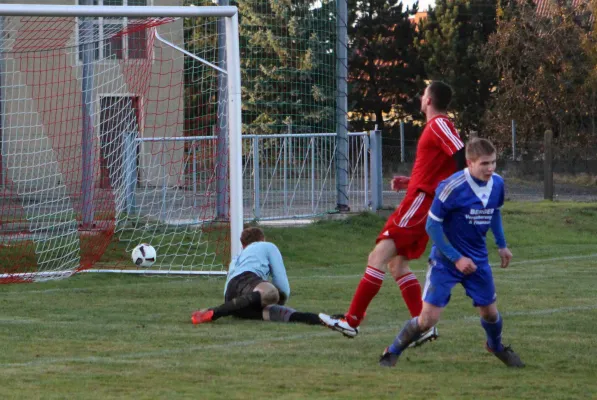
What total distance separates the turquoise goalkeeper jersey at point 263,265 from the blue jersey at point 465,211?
2685 millimetres

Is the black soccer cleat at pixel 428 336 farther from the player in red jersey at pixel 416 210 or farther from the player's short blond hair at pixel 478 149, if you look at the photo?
the player's short blond hair at pixel 478 149

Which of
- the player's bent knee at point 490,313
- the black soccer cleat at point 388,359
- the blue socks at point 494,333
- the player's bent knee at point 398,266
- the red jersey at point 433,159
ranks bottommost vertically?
the black soccer cleat at point 388,359

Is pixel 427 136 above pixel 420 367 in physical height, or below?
above

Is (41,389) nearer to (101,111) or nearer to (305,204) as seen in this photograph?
(101,111)

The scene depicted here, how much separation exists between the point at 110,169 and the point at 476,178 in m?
10.2

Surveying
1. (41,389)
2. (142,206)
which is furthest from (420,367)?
(142,206)

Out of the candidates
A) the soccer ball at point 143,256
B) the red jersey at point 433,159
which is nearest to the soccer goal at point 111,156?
the soccer ball at point 143,256

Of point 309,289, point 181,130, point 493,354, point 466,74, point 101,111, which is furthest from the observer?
point 466,74

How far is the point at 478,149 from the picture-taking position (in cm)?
674

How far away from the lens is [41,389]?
616 cm

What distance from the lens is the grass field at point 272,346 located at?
20.4 feet

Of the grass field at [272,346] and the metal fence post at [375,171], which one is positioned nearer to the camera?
the grass field at [272,346]

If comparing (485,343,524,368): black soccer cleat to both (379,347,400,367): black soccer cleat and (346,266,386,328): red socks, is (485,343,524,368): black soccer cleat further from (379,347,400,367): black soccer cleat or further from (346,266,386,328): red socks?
(346,266,386,328): red socks

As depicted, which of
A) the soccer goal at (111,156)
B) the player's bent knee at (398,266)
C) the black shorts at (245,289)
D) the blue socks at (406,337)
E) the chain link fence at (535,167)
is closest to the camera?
the blue socks at (406,337)
